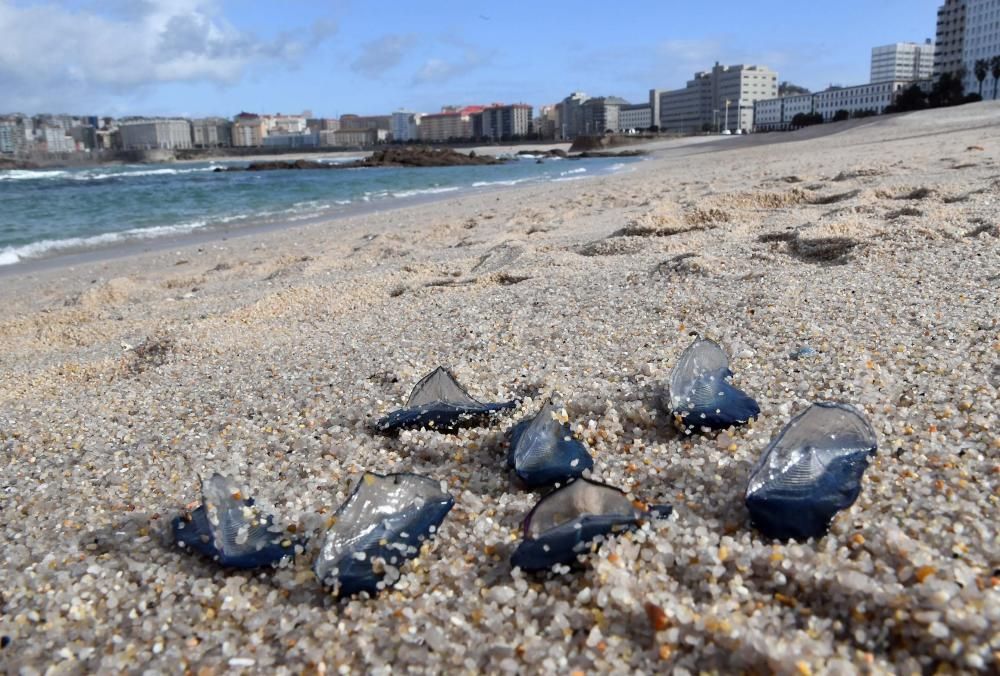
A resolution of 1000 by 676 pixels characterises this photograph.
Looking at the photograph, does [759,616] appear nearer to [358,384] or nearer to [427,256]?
[358,384]

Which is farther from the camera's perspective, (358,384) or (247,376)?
(247,376)

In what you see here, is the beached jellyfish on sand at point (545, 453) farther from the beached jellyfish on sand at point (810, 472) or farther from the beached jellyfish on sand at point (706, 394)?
the beached jellyfish on sand at point (810, 472)

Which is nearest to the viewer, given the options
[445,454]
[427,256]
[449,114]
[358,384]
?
[445,454]

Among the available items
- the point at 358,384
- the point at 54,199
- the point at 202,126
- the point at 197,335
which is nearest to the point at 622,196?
the point at 197,335

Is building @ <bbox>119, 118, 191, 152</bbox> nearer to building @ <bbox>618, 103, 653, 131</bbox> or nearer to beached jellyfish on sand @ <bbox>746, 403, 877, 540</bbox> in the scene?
building @ <bbox>618, 103, 653, 131</bbox>

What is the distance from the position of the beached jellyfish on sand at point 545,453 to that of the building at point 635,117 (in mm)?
131216

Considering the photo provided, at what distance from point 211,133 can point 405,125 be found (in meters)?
37.3

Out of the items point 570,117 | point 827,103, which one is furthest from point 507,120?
point 827,103

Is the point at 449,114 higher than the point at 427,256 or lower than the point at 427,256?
higher

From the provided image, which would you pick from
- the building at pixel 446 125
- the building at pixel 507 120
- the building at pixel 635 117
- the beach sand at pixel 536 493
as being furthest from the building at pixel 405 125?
the beach sand at pixel 536 493

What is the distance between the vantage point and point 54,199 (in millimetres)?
21203

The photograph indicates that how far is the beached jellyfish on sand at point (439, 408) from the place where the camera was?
6.52 ft

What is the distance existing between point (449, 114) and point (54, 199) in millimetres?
118298

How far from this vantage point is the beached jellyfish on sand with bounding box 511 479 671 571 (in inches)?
52.3
